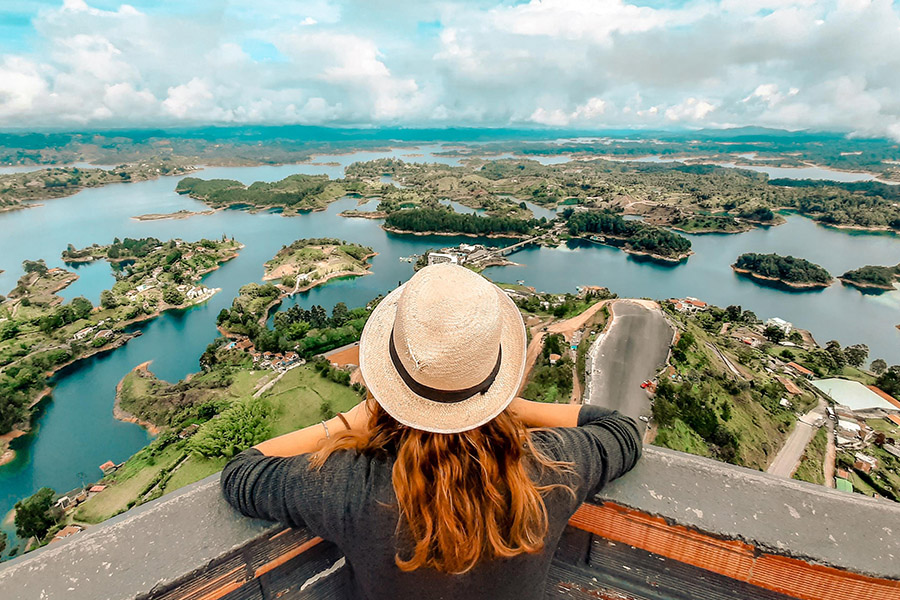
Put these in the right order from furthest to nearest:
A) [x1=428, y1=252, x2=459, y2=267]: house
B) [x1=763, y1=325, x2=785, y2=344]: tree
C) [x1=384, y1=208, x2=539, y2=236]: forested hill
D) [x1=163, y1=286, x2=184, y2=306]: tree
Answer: [x1=384, y1=208, x2=539, y2=236]: forested hill
[x1=428, y1=252, x2=459, y2=267]: house
[x1=163, y1=286, x2=184, y2=306]: tree
[x1=763, y1=325, x2=785, y2=344]: tree

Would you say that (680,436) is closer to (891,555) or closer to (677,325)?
(677,325)

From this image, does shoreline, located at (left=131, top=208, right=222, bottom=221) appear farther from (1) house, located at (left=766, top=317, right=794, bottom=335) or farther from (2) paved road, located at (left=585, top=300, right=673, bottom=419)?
(1) house, located at (left=766, top=317, right=794, bottom=335)

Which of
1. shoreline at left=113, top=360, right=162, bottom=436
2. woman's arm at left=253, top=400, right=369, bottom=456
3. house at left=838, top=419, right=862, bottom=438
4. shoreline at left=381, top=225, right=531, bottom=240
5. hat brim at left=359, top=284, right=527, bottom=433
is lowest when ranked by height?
shoreline at left=113, top=360, right=162, bottom=436

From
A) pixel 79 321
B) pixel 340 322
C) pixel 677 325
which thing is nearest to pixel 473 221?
pixel 340 322

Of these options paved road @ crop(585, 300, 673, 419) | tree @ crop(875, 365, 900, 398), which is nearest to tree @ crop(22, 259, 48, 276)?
paved road @ crop(585, 300, 673, 419)

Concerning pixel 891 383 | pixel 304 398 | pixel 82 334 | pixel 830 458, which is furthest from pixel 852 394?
pixel 82 334
